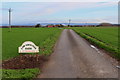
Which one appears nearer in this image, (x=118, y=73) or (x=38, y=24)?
(x=118, y=73)

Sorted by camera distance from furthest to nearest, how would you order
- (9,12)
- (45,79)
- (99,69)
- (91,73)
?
(9,12) → (99,69) → (91,73) → (45,79)

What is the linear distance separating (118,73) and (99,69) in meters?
0.78

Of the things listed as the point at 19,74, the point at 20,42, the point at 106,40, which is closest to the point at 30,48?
the point at 19,74

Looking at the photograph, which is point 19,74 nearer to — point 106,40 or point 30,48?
point 30,48

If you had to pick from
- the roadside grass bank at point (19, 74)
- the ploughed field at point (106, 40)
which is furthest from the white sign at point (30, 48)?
the ploughed field at point (106, 40)

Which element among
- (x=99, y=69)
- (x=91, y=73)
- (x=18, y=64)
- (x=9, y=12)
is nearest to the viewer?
(x=91, y=73)

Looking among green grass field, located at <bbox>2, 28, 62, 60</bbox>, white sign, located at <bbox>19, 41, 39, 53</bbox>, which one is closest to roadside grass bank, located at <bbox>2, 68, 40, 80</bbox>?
white sign, located at <bbox>19, 41, 39, 53</bbox>

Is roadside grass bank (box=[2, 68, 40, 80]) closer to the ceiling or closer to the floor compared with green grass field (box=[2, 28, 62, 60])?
closer to the floor

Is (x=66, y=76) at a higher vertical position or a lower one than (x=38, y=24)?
lower

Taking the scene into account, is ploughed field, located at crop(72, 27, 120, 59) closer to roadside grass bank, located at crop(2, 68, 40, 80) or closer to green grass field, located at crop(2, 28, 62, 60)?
green grass field, located at crop(2, 28, 62, 60)

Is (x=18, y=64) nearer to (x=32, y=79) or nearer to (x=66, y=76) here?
(x=32, y=79)

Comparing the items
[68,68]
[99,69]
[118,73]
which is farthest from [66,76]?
[118,73]

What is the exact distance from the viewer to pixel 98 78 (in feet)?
17.5

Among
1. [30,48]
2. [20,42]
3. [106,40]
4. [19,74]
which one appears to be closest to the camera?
[19,74]
